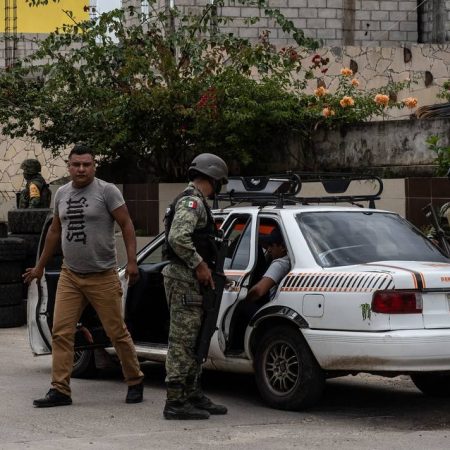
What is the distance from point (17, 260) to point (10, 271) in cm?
15

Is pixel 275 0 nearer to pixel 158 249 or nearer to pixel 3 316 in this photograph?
pixel 3 316

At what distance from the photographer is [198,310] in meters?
8.22

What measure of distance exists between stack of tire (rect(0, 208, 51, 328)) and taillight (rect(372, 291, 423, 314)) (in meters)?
6.89

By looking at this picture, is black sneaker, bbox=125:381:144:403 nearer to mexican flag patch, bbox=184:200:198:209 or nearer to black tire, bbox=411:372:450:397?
mexican flag patch, bbox=184:200:198:209

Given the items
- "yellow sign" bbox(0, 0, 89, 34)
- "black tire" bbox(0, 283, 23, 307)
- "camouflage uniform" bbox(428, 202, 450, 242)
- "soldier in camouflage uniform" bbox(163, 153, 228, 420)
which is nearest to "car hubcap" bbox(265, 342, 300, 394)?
"soldier in camouflage uniform" bbox(163, 153, 228, 420)

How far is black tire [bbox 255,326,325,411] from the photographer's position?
327 inches

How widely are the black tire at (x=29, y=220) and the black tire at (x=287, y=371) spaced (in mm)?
6188

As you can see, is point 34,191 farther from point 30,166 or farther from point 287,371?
point 287,371

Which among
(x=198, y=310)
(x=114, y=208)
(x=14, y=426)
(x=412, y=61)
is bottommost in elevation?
(x=14, y=426)

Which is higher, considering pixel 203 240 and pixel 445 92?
pixel 445 92

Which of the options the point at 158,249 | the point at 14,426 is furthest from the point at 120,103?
the point at 14,426

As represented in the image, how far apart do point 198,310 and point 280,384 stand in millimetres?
897

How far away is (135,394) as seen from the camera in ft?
29.3

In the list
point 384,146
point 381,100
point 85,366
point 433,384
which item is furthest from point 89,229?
point 381,100
